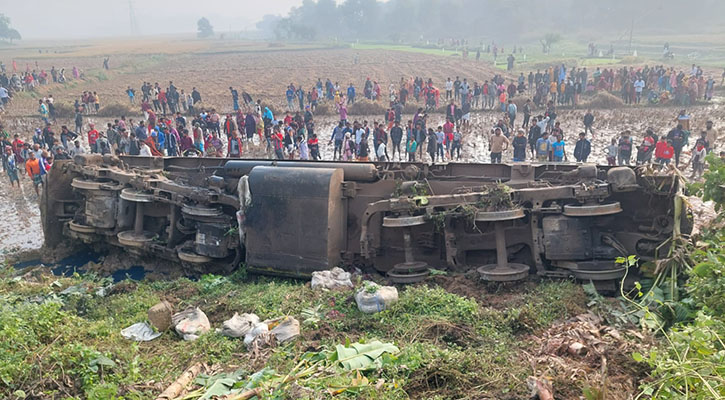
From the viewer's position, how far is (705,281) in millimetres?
5973

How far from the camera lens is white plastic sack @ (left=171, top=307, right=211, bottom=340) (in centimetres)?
699

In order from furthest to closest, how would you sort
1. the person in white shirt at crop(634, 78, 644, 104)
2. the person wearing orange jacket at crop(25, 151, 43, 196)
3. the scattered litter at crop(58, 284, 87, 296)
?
1. the person in white shirt at crop(634, 78, 644, 104)
2. the person wearing orange jacket at crop(25, 151, 43, 196)
3. the scattered litter at crop(58, 284, 87, 296)

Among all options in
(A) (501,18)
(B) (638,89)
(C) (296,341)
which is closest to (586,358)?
(C) (296,341)

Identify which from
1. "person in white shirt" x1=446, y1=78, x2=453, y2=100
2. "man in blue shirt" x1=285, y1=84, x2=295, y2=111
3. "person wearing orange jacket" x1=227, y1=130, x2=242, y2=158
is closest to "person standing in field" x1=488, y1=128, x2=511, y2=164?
"person wearing orange jacket" x1=227, y1=130, x2=242, y2=158

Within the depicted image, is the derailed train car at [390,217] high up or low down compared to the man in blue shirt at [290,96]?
down

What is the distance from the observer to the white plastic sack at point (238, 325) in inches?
269

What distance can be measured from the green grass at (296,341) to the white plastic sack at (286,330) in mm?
147

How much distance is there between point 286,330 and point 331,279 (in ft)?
5.84

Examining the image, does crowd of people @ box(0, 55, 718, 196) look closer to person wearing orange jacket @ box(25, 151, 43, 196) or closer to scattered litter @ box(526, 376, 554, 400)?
person wearing orange jacket @ box(25, 151, 43, 196)

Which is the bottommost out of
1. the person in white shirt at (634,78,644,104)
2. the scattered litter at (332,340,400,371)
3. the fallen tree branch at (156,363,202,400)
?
the fallen tree branch at (156,363,202,400)

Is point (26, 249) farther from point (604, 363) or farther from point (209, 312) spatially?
point (604, 363)

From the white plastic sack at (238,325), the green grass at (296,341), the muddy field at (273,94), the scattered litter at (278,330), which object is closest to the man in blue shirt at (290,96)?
the muddy field at (273,94)

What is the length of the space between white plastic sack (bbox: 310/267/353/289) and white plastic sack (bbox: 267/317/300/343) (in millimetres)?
1389

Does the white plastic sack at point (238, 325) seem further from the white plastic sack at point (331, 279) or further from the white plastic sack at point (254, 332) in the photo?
the white plastic sack at point (331, 279)
